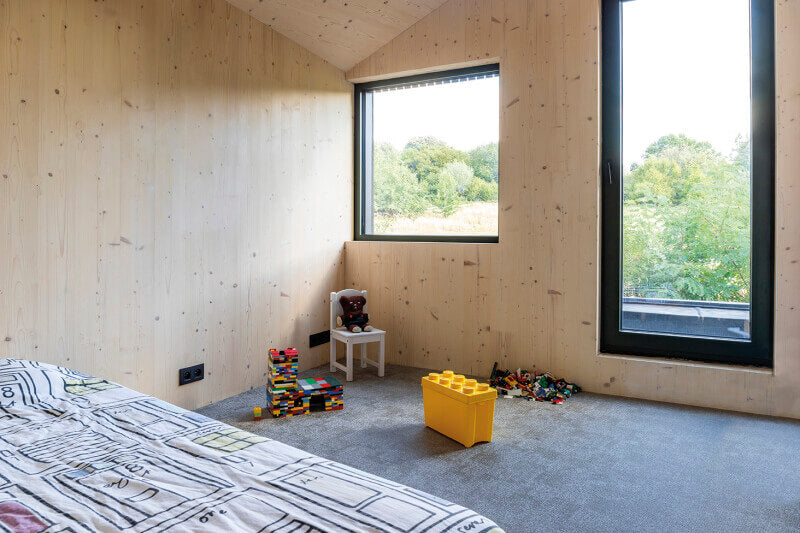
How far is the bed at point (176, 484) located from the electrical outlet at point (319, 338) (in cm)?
213

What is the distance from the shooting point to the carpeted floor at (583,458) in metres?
1.80

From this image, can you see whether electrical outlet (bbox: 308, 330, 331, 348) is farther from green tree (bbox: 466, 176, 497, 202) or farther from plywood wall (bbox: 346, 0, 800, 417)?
green tree (bbox: 466, 176, 497, 202)

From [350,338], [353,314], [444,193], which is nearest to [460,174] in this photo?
[444,193]

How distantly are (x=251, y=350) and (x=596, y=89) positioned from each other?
2.64m

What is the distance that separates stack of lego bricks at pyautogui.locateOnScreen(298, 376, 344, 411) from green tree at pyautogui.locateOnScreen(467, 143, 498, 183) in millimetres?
1769

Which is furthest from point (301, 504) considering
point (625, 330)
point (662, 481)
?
point (625, 330)

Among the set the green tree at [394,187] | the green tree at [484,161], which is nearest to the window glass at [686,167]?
the green tree at [484,161]

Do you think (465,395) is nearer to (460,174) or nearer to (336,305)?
(336,305)

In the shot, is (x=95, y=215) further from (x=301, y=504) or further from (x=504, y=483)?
(x=504, y=483)

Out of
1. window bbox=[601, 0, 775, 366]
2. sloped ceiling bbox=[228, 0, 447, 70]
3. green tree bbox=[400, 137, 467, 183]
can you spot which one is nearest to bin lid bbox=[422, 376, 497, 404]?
window bbox=[601, 0, 775, 366]

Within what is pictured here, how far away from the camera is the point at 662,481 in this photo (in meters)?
2.03

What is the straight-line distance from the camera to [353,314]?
356 cm

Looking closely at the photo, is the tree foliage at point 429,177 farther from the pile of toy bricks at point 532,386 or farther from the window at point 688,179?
the pile of toy bricks at point 532,386

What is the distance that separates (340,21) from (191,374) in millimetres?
2371
